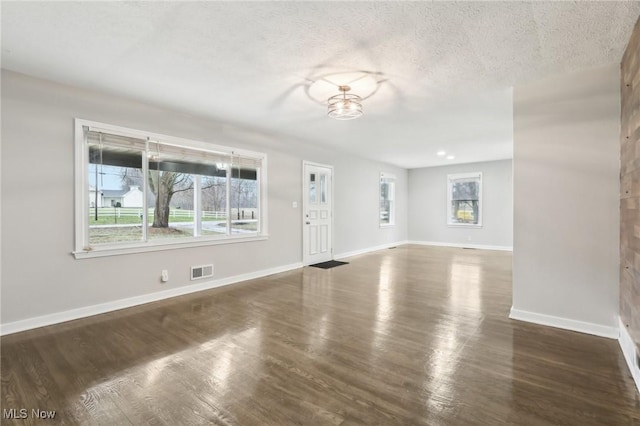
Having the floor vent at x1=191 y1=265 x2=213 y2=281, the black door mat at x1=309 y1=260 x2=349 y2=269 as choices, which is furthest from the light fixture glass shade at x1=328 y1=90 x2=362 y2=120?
the black door mat at x1=309 y1=260 x2=349 y2=269

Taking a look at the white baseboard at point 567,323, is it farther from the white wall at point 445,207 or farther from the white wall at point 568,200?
the white wall at point 445,207

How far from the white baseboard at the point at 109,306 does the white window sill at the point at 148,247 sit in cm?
55

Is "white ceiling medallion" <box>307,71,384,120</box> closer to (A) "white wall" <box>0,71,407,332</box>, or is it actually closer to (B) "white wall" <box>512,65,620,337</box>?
(B) "white wall" <box>512,65,620,337</box>

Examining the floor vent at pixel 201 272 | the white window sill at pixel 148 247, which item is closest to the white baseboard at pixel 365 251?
the white window sill at pixel 148 247

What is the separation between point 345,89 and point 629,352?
329 centimetres

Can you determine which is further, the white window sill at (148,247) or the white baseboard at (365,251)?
the white baseboard at (365,251)

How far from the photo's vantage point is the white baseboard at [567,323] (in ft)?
8.96

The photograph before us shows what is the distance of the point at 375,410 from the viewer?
1.75 m

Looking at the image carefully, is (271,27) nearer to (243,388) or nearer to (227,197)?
(243,388)

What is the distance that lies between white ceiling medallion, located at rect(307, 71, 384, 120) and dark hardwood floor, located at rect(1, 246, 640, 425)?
2.25 m

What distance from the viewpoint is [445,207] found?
9.20m

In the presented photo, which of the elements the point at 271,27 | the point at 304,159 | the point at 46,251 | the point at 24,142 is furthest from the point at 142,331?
the point at 304,159

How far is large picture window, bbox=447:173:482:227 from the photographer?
864 centimetres

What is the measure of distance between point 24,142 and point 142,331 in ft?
7.14
